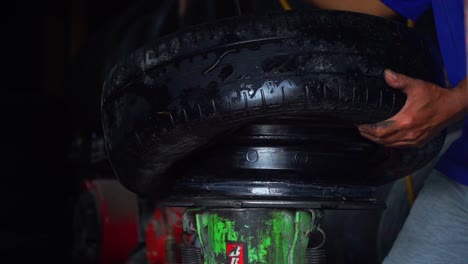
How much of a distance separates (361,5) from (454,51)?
0.23m

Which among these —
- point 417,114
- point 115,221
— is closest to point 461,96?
point 417,114

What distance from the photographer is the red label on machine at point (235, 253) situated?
933mm

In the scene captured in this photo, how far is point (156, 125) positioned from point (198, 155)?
13cm

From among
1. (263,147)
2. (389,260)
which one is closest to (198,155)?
(263,147)

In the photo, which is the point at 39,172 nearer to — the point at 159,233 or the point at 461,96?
the point at 159,233

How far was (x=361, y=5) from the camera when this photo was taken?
1253mm

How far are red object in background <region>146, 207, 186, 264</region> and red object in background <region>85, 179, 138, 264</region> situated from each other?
28 centimetres

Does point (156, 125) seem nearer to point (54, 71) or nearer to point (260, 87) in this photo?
point (260, 87)

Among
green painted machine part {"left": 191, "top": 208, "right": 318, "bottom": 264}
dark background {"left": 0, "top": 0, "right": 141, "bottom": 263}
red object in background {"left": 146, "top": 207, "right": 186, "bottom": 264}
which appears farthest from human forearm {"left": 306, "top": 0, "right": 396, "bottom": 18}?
dark background {"left": 0, "top": 0, "right": 141, "bottom": 263}

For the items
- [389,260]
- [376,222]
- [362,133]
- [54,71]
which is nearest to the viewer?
[362,133]

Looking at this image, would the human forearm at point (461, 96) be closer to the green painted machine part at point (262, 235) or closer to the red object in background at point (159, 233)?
the green painted machine part at point (262, 235)

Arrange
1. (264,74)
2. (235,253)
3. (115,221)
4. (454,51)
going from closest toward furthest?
1. (264,74)
2. (235,253)
3. (454,51)
4. (115,221)

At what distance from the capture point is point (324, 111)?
2.79ft

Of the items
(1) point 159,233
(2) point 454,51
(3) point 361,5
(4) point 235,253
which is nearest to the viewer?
(4) point 235,253
